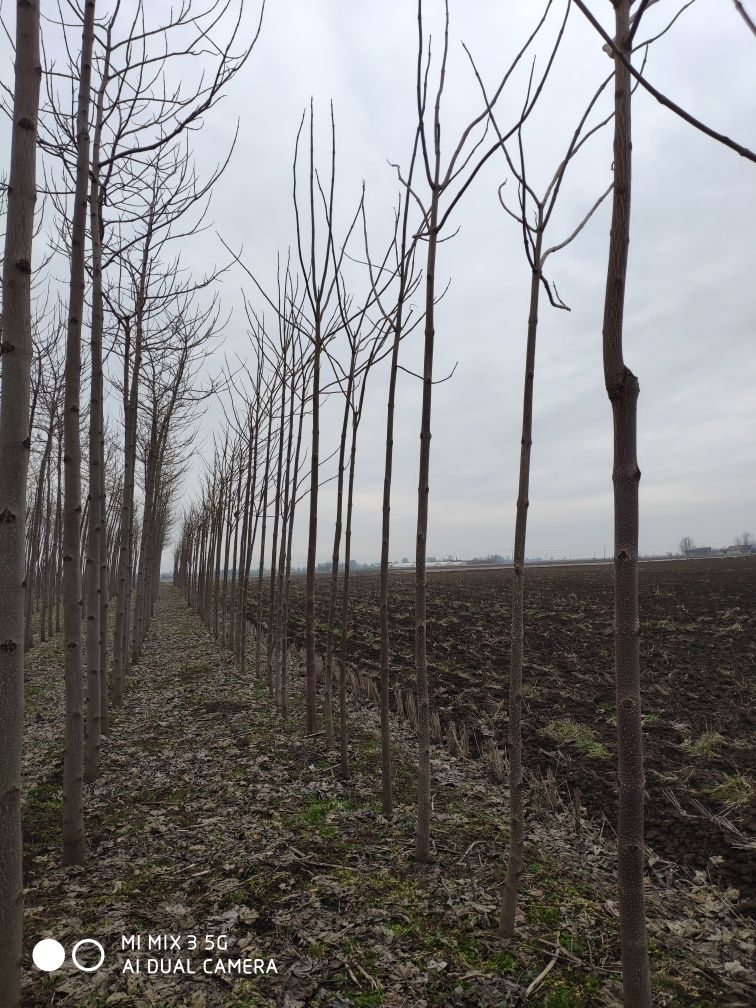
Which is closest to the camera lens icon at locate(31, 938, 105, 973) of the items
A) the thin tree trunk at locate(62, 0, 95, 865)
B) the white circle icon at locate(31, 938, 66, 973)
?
the white circle icon at locate(31, 938, 66, 973)

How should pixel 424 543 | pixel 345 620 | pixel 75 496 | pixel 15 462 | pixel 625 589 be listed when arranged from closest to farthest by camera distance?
pixel 625 589, pixel 15 462, pixel 424 543, pixel 75 496, pixel 345 620

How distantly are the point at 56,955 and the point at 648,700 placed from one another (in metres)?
7.87

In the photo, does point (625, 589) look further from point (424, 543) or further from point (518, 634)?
point (424, 543)

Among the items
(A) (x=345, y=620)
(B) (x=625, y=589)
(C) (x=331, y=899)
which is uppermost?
(B) (x=625, y=589)

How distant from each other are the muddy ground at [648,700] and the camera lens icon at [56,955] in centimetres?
378

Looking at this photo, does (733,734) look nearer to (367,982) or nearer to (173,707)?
(367,982)

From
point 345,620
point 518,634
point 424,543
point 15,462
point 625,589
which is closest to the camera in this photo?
point 625,589

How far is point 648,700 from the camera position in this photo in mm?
8219

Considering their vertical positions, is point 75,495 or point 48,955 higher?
point 75,495

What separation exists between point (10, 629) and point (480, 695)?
295 inches

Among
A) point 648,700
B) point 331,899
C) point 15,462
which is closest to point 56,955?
point 331,899

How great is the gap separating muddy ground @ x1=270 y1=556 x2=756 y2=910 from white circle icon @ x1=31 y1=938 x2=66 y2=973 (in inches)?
155

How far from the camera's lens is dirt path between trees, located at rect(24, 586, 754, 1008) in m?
2.59

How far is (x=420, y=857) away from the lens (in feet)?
12.1
